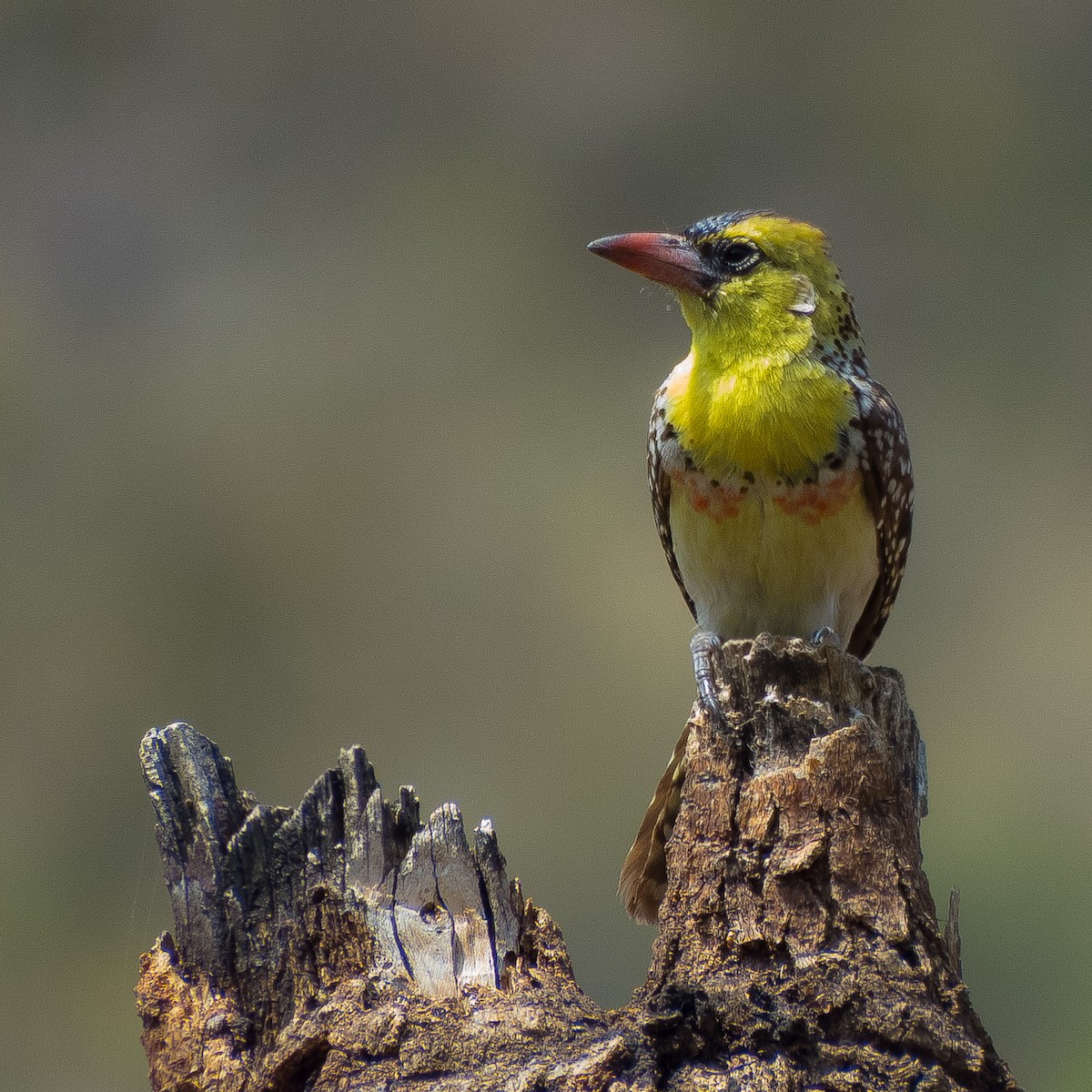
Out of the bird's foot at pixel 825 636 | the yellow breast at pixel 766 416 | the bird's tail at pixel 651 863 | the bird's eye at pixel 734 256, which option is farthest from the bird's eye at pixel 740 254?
the bird's tail at pixel 651 863

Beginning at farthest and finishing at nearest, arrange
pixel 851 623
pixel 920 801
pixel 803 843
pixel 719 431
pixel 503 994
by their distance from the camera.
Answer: pixel 851 623
pixel 719 431
pixel 920 801
pixel 803 843
pixel 503 994

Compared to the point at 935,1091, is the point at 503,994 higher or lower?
higher

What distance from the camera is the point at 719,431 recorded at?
176 inches

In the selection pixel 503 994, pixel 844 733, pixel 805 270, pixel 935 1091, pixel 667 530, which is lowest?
pixel 935 1091

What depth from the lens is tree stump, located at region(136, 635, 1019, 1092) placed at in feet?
8.96

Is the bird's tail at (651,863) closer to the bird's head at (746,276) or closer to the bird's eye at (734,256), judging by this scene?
the bird's head at (746,276)

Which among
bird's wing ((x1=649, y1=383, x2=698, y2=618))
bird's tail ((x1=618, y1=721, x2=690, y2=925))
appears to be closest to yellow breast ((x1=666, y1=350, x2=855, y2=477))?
bird's wing ((x1=649, y1=383, x2=698, y2=618))

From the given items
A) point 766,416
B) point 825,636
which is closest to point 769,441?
point 766,416

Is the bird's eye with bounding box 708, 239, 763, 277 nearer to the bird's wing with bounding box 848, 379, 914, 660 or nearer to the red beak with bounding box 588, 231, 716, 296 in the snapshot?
the red beak with bounding box 588, 231, 716, 296

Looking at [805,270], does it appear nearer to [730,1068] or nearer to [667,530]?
[667,530]

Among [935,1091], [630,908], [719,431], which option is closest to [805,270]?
[719,431]

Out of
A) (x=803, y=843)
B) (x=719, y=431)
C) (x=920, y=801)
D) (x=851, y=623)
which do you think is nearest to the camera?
(x=803, y=843)

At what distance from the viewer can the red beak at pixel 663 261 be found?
477 cm

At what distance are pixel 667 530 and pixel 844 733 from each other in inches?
76.2
